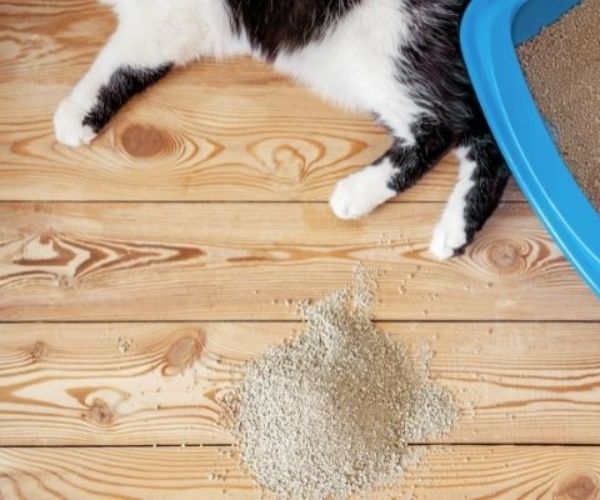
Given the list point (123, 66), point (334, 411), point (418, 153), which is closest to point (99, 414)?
point (334, 411)

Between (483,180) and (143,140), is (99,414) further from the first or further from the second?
(483,180)

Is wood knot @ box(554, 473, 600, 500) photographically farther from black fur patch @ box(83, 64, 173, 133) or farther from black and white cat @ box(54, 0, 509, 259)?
black fur patch @ box(83, 64, 173, 133)

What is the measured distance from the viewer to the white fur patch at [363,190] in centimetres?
127

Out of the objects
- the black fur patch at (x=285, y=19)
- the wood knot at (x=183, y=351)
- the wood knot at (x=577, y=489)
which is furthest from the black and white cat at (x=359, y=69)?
the wood knot at (x=577, y=489)

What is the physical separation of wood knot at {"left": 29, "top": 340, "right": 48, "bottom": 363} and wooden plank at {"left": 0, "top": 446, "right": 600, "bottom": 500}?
164 mm

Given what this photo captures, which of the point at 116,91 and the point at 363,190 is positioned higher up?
the point at 116,91

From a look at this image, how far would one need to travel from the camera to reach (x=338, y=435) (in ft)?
4.02

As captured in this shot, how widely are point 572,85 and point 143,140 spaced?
0.82 m

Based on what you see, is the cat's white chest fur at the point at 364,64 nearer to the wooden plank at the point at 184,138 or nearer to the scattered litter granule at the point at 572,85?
the wooden plank at the point at 184,138

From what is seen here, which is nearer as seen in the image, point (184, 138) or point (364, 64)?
point (364, 64)

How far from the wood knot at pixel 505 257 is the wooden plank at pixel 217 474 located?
1.08ft

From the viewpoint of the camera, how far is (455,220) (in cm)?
127

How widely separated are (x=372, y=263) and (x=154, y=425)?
0.50 meters

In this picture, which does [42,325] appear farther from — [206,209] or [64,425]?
[206,209]
